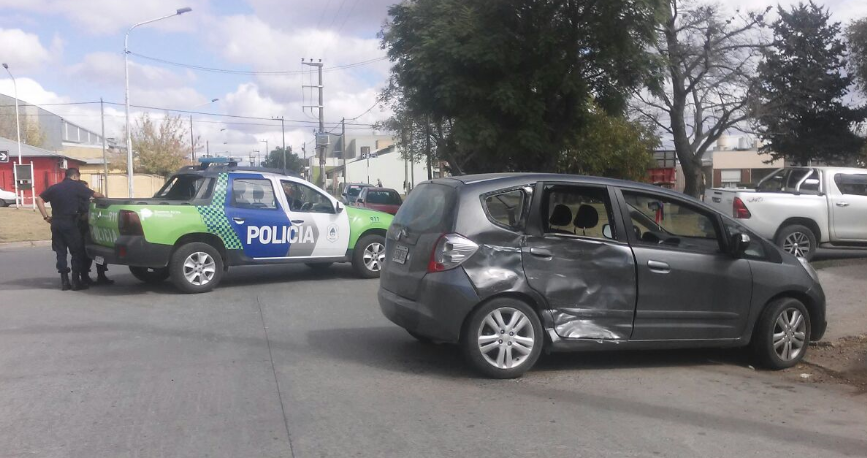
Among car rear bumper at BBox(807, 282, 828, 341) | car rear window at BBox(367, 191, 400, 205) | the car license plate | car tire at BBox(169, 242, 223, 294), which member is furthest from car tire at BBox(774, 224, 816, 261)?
car rear window at BBox(367, 191, 400, 205)

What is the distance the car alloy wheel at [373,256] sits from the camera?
13288 millimetres

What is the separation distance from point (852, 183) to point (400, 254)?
10.1 m

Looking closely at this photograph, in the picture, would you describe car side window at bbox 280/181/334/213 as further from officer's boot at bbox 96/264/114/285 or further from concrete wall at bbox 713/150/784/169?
concrete wall at bbox 713/150/784/169

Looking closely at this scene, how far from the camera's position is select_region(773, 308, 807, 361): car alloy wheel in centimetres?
767

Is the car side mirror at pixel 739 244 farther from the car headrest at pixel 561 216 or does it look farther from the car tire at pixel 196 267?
the car tire at pixel 196 267

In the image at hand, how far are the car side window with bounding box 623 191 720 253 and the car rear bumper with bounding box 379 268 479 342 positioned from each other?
169cm

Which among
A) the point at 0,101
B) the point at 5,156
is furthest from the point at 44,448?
the point at 0,101

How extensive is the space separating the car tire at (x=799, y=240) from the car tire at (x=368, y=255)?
6594 millimetres

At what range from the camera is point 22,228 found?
25.0m

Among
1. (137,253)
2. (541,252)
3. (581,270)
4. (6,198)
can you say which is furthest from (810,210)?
(6,198)

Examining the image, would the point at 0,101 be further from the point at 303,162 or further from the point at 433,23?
the point at 433,23

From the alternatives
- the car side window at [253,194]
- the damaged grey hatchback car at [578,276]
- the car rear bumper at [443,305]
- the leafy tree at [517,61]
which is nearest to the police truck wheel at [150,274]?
the car side window at [253,194]

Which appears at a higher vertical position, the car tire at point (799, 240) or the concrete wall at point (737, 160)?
the concrete wall at point (737, 160)

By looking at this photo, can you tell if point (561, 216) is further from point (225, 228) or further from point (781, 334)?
point (225, 228)
